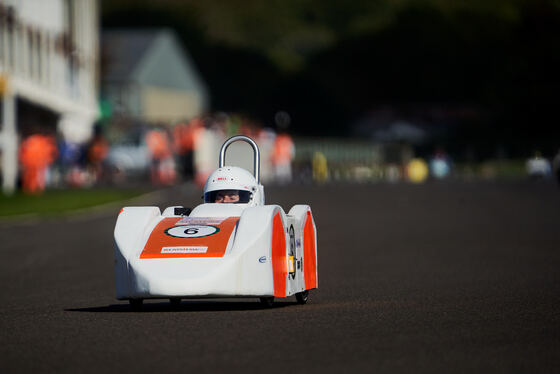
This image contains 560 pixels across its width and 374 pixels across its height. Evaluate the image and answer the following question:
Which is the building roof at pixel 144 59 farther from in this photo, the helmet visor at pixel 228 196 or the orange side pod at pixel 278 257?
the orange side pod at pixel 278 257

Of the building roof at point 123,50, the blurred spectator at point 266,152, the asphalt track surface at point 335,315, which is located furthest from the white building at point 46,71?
the building roof at point 123,50

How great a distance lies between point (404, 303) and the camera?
12.3m

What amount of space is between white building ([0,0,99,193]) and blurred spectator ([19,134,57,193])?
673 millimetres

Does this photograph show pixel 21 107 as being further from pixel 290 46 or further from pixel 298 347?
pixel 290 46

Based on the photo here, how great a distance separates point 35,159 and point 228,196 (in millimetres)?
31184

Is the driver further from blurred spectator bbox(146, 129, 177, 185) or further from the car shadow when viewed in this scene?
blurred spectator bbox(146, 129, 177, 185)

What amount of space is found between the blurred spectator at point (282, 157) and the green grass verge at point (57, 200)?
8.71 m

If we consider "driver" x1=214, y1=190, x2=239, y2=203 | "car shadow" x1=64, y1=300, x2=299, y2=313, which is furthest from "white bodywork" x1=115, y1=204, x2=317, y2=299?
"driver" x1=214, y1=190, x2=239, y2=203

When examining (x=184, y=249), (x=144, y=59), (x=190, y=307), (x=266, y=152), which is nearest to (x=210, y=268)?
(x=184, y=249)

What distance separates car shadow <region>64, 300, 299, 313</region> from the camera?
11.9 meters

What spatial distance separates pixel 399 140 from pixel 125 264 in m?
69.5

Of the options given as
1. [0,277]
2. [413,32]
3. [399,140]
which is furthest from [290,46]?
[0,277]

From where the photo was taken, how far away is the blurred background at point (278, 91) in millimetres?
52156

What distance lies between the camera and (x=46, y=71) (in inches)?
2222
